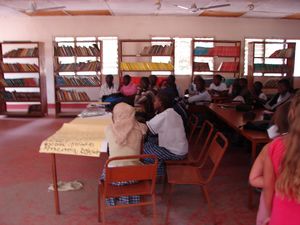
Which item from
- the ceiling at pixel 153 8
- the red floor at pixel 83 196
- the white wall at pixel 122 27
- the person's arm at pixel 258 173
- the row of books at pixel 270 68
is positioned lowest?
the red floor at pixel 83 196

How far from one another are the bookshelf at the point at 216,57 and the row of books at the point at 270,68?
514 millimetres

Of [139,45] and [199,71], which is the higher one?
[139,45]

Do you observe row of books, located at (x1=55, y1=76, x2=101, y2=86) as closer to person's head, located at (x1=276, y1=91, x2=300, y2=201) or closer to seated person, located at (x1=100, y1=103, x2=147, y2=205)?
seated person, located at (x1=100, y1=103, x2=147, y2=205)

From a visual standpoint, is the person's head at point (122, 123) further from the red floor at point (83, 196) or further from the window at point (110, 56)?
the window at point (110, 56)

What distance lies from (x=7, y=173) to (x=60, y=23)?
18.6 ft

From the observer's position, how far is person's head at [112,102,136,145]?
8.22 ft

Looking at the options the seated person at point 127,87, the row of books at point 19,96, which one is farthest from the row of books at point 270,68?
the row of books at point 19,96

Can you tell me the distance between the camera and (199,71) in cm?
848

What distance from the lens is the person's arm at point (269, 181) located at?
1448 millimetres

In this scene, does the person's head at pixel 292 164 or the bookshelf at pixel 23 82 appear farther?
the bookshelf at pixel 23 82

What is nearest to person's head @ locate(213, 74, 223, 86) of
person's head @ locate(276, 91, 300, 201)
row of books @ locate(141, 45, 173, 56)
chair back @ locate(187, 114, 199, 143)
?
row of books @ locate(141, 45, 173, 56)

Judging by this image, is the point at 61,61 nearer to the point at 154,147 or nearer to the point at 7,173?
the point at 7,173

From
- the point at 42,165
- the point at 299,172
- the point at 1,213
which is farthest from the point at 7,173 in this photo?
the point at 299,172

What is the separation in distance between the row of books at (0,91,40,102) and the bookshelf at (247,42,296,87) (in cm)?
563
